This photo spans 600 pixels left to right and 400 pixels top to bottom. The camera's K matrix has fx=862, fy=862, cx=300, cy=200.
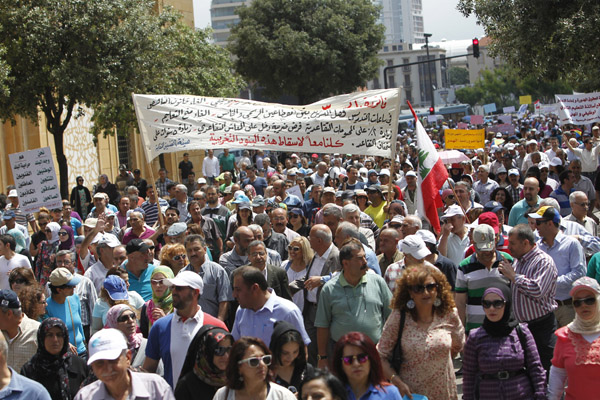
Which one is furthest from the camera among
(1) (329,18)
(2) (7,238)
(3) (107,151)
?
(1) (329,18)

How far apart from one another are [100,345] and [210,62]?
97.3 feet

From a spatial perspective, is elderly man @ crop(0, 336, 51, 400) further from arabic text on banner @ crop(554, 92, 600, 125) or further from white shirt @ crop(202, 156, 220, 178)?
white shirt @ crop(202, 156, 220, 178)

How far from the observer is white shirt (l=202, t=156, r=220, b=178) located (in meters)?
24.8

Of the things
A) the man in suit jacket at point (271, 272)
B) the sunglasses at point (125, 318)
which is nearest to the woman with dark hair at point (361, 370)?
the sunglasses at point (125, 318)

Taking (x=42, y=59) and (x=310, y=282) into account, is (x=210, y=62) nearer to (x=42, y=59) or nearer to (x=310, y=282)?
(x=42, y=59)

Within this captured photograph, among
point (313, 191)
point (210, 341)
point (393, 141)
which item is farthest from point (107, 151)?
point (210, 341)

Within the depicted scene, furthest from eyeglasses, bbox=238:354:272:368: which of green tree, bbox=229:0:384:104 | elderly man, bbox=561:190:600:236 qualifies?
green tree, bbox=229:0:384:104

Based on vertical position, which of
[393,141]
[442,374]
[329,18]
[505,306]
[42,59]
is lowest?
[442,374]

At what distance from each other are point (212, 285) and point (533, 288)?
276cm

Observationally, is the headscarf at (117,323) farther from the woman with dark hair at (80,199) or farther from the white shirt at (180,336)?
the woman with dark hair at (80,199)

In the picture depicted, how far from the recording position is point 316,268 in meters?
7.89

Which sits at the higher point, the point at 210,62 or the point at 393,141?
the point at 210,62

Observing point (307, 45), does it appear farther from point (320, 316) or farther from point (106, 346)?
point (106, 346)

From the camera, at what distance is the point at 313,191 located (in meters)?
13.5
